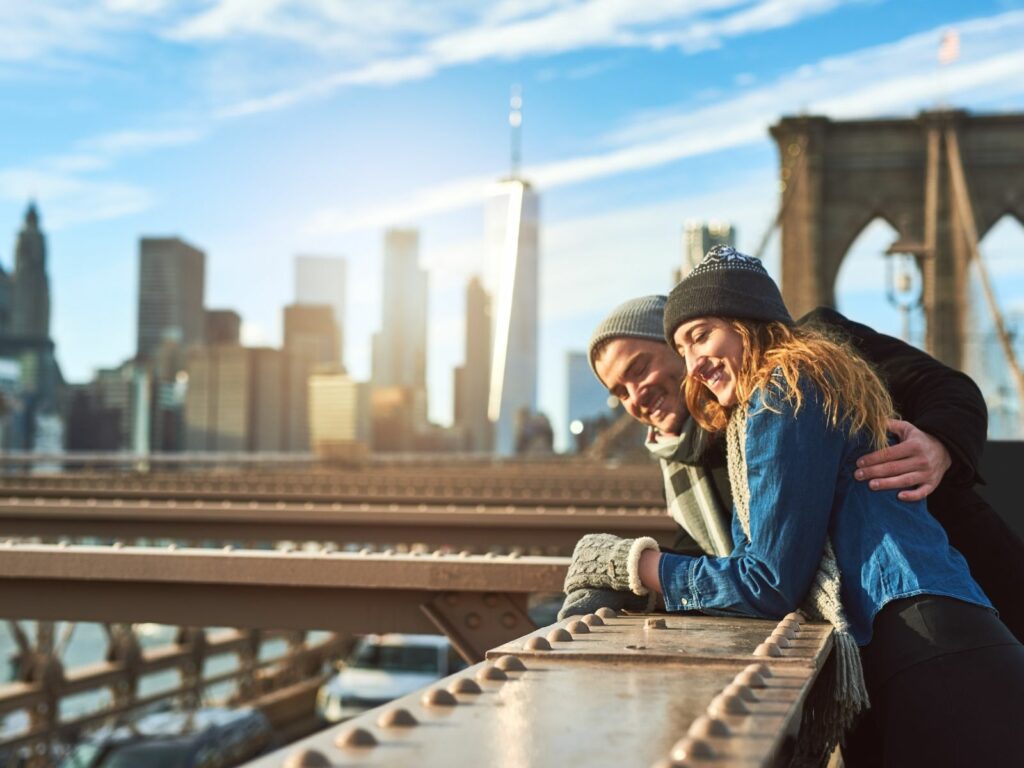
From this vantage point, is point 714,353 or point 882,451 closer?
point 882,451

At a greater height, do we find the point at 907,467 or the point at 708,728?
the point at 907,467

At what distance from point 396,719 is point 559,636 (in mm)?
749

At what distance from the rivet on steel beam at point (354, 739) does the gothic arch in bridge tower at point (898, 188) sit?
148 ft

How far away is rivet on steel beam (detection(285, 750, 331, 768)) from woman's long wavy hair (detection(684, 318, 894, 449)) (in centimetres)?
142

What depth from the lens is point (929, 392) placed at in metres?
3.11

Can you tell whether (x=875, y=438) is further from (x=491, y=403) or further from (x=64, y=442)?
(x=491, y=403)

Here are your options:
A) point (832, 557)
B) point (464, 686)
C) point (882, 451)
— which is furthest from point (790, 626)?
point (464, 686)

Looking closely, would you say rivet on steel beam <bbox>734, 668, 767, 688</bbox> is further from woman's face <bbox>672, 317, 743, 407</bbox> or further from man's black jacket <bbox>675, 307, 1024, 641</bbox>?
man's black jacket <bbox>675, 307, 1024, 641</bbox>

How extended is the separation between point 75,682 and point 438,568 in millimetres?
17275

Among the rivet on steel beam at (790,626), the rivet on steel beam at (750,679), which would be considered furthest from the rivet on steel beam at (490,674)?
the rivet on steel beam at (790,626)

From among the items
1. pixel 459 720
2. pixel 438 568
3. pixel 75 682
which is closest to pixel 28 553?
pixel 438 568

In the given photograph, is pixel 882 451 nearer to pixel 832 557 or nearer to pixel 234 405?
pixel 832 557

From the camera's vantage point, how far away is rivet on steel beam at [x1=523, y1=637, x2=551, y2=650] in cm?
220

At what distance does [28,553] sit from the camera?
4754mm
